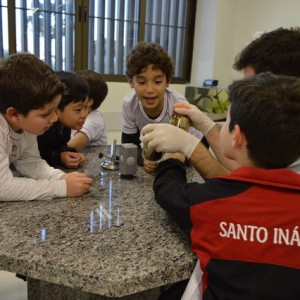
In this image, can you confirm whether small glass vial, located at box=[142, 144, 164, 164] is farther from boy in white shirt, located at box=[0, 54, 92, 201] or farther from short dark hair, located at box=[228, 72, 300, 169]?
short dark hair, located at box=[228, 72, 300, 169]

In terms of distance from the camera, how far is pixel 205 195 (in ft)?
2.15

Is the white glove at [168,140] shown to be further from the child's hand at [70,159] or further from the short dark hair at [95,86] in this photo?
the short dark hair at [95,86]

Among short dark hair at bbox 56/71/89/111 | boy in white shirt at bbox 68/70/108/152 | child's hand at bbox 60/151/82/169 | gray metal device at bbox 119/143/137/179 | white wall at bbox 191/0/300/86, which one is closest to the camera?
gray metal device at bbox 119/143/137/179

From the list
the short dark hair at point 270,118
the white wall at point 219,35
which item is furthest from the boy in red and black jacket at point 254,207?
the white wall at point 219,35

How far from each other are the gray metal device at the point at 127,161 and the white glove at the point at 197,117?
21 cm

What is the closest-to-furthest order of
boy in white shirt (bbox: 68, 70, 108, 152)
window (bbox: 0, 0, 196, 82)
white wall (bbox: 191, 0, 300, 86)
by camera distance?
boy in white shirt (bbox: 68, 70, 108, 152) → window (bbox: 0, 0, 196, 82) → white wall (bbox: 191, 0, 300, 86)

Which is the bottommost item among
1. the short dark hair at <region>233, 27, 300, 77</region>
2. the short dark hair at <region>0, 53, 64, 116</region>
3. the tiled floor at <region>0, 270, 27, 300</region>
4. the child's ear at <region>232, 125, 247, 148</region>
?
the tiled floor at <region>0, 270, 27, 300</region>

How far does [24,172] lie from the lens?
3.47 ft

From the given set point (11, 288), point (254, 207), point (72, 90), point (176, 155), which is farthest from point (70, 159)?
point (11, 288)

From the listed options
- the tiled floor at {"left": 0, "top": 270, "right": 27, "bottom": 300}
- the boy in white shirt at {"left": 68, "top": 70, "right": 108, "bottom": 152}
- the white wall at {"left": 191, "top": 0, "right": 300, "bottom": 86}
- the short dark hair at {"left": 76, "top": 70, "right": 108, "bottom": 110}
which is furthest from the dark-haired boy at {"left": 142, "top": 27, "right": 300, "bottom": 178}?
the white wall at {"left": 191, "top": 0, "right": 300, "bottom": 86}

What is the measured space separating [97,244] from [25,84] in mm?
509

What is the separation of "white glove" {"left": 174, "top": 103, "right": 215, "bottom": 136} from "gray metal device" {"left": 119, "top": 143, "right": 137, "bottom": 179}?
210 millimetres

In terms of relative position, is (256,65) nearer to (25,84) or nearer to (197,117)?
(197,117)

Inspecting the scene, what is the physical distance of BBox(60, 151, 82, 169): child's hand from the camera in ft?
3.84
